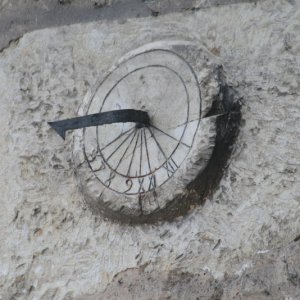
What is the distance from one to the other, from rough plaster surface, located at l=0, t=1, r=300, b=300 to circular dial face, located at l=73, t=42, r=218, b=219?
49mm

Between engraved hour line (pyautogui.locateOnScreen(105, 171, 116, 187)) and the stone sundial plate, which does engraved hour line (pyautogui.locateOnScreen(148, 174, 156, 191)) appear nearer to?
the stone sundial plate

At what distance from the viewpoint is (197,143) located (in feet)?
5.86

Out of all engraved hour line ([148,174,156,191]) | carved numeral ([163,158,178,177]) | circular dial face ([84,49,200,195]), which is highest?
circular dial face ([84,49,200,195])

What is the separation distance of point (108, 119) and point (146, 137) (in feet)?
0.31

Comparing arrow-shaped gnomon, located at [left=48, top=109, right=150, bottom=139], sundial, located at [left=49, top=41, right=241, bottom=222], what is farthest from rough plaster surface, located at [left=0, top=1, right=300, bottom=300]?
arrow-shaped gnomon, located at [left=48, top=109, right=150, bottom=139]

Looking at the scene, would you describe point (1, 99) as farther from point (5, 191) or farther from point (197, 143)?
point (197, 143)

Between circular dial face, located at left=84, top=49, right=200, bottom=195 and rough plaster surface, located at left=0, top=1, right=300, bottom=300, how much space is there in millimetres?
78

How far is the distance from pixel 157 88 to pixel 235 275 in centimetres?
47

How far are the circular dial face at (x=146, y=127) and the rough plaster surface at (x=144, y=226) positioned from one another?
78 mm

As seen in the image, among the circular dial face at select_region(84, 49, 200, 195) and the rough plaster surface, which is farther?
the circular dial face at select_region(84, 49, 200, 195)

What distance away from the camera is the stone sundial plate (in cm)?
180

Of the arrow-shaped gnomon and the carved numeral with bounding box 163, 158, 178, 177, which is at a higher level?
the arrow-shaped gnomon

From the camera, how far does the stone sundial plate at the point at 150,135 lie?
1.80 m

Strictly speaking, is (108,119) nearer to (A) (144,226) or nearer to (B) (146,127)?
(B) (146,127)
